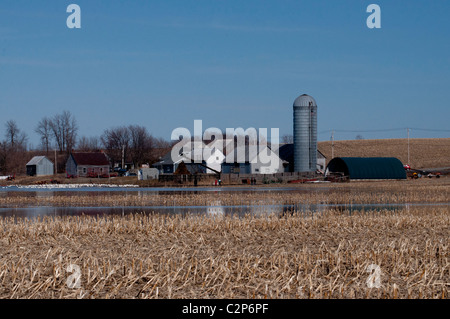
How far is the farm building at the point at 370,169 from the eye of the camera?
6856cm

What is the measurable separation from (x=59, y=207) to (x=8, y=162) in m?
91.1

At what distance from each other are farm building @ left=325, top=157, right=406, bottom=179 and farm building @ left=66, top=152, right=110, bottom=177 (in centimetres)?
4717

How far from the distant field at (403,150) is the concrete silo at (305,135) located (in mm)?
34403

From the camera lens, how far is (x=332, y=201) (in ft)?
118

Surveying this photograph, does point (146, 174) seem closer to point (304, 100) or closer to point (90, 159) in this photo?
point (90, 159)

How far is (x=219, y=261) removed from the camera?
40.5ft

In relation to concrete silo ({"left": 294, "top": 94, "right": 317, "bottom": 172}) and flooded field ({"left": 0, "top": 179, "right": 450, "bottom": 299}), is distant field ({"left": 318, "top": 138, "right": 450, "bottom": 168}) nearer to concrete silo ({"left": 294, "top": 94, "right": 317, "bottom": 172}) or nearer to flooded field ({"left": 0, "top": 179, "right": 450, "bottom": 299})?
concrete silo ({"left": 294, "top": 94, "right": 317, "bottom": 172})

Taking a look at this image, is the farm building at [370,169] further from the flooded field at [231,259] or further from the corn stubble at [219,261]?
the corn stubble at [219,261]

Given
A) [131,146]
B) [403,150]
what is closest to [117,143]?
[131,146]

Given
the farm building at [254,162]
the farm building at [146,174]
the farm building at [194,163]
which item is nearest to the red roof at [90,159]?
the farm building at [194,163]
